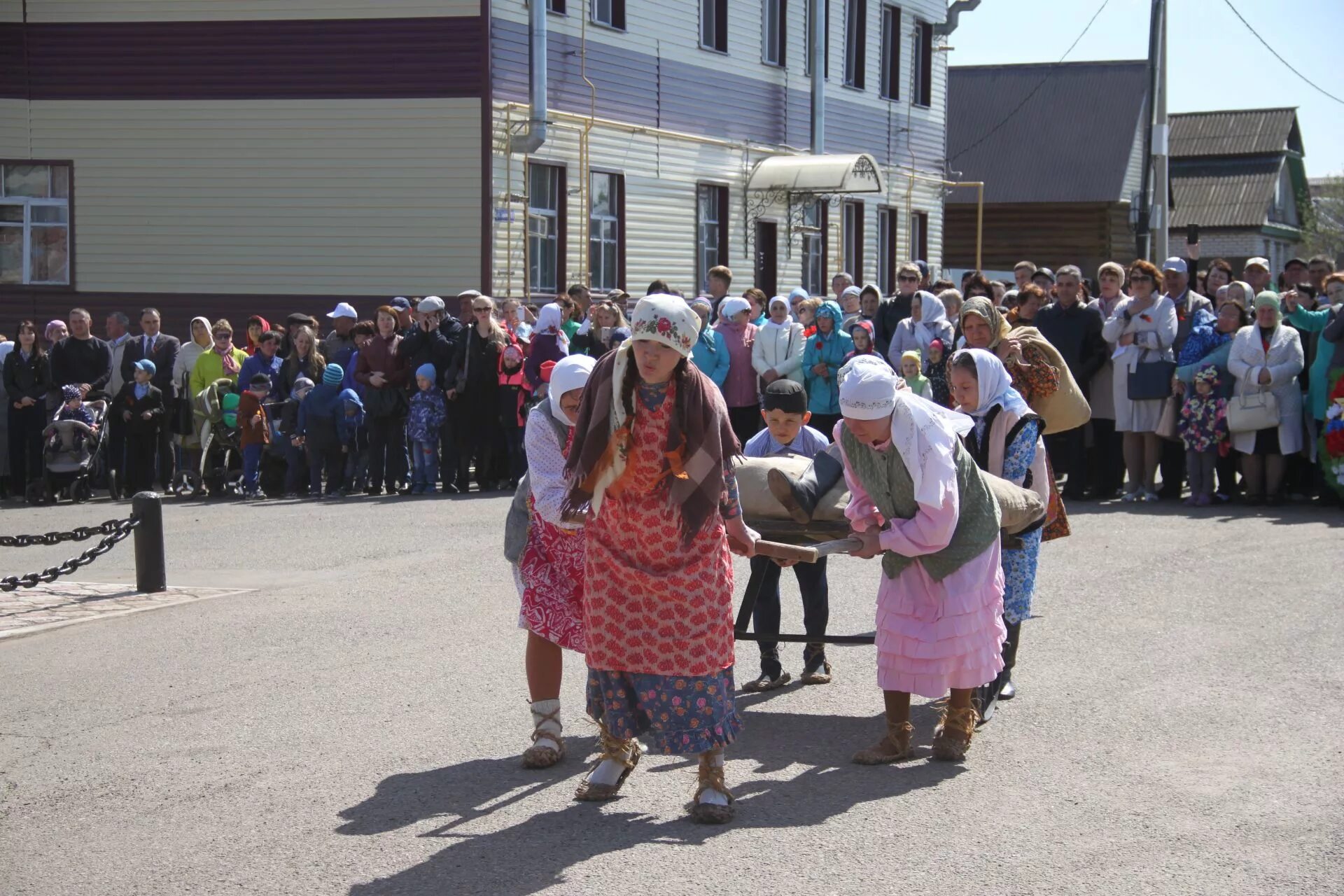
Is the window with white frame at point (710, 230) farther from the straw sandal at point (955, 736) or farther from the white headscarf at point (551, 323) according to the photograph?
the straw sandal at point (955, 736)

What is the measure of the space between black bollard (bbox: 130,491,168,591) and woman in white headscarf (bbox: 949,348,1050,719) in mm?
5648

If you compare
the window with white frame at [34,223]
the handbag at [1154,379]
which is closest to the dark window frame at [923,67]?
the window with white frame at [34,223]

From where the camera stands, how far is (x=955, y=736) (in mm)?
6664

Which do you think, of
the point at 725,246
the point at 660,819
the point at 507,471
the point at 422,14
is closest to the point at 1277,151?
the point at 725,246

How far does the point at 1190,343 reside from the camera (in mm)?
15016

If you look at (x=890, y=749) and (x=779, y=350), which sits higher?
(x=779, y=350)

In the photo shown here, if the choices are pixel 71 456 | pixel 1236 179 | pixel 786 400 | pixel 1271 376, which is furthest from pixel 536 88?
pixel 1236 179

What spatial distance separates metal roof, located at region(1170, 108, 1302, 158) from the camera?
59594mm

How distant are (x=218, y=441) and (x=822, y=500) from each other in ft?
34.9

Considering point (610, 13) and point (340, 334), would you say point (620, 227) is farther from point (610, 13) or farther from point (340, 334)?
point (340, 334)

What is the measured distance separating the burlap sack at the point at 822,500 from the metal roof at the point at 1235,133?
56685mm

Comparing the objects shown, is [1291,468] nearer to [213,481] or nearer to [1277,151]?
[213,481]

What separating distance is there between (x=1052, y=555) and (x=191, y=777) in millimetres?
7263

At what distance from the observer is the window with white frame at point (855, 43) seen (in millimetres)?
30406
